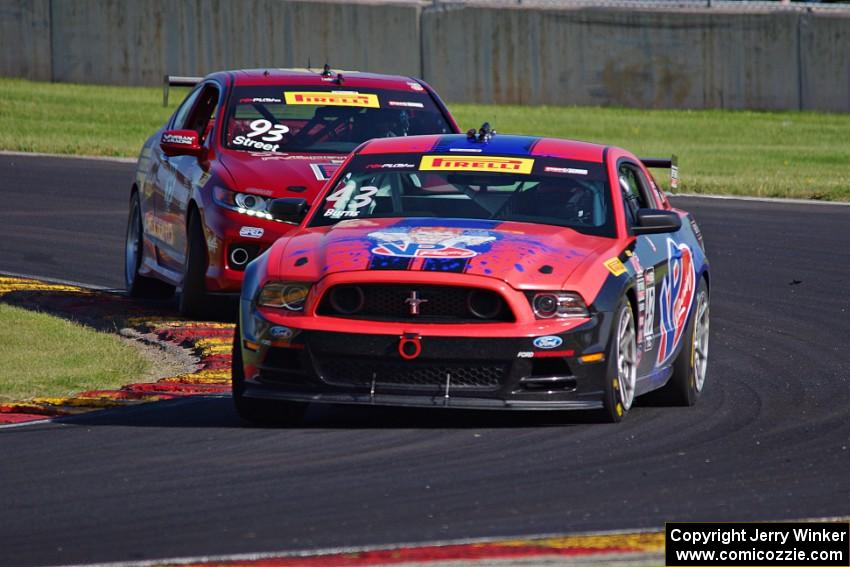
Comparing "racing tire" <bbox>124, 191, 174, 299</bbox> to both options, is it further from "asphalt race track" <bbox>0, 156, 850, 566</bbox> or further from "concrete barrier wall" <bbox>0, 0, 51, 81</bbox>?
"concrete barrier wall" <bbox>0, 0, 51, 81</bbox>

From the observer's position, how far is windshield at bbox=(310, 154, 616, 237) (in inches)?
368

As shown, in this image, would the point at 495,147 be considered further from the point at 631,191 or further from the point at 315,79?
the point at 315,79

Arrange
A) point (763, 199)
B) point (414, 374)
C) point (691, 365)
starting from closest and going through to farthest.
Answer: point (414, 374)
point (691, 365)
point (763, 199)

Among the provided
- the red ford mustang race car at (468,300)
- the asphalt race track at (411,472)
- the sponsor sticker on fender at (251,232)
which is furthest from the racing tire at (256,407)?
the sponsor sticker on fender at (251,232)

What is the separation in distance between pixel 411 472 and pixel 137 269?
690 cm

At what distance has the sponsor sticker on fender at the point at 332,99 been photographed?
43.4ft

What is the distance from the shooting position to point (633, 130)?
1163 inches

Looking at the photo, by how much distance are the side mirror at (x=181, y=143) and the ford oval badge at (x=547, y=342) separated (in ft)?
16.4

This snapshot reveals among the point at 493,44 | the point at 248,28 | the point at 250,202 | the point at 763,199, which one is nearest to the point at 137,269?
the point at 250,202

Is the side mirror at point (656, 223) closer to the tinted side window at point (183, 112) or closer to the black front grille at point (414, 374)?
the black front grille at point (414, 374)

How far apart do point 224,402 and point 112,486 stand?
2268 mm

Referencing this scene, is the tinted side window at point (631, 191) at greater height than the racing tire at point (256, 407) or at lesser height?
greater

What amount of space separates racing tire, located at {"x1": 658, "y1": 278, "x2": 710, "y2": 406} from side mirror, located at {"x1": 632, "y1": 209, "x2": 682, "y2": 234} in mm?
761

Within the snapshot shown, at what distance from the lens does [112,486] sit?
7.20 m
